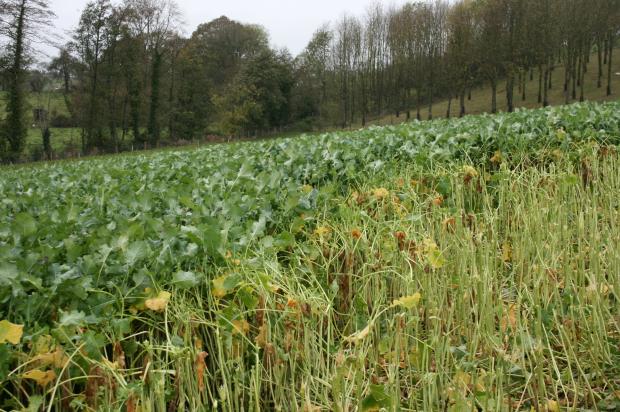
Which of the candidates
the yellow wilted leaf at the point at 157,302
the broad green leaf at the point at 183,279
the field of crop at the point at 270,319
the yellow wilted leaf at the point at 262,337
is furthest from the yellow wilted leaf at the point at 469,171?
the yellow wilted leaf at the point at 157,302

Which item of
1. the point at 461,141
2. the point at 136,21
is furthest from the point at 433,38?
the point at 461,141

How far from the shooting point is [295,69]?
50.0m

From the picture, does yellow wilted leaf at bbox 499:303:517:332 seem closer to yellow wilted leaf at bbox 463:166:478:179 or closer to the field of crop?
the field of crop

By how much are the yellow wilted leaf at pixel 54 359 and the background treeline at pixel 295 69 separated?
33.0 m

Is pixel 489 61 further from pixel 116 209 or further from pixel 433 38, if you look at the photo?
pixel 116 209

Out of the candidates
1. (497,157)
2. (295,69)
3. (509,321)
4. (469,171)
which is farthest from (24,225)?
(295,69)

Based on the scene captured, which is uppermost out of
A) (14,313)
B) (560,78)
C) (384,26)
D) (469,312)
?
(384,26)

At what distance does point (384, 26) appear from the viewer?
1939 inches

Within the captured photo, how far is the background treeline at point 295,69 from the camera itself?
32.1 m

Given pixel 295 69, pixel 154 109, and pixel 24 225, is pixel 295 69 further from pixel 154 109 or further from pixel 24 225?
pixel 24 225

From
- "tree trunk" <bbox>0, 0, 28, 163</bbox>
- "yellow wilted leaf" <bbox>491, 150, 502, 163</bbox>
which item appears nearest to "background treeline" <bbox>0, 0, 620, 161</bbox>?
"tree trunk" <bbox>0, 0, 28, 163</bbox>

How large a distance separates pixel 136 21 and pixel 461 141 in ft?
140

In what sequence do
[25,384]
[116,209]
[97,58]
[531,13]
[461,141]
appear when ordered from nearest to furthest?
1. [25,384]
2. [116,209]
3. [461,141]
4. [531,13]
5. [97,58]

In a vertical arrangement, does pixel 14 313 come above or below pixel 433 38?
below
